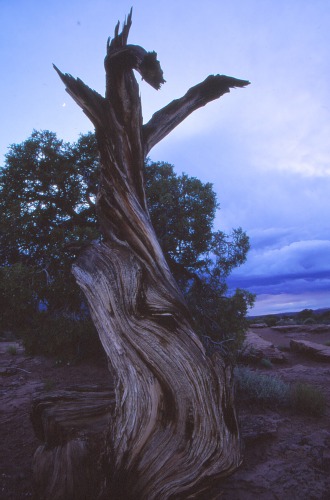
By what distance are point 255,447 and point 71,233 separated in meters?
5.34

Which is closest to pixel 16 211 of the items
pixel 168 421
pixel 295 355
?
pixel 168 421

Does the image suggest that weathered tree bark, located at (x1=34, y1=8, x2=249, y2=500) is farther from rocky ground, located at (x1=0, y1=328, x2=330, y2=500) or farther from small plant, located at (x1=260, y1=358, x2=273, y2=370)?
small plant, located at (x1=260, y1=358, x2=273, y2=370)

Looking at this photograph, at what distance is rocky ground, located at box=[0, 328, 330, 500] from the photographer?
3777 millimetres

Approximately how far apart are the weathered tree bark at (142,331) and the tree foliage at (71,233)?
8.35 ft

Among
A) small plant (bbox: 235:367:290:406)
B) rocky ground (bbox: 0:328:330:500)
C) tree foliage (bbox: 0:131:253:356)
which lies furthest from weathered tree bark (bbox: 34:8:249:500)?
small plant (bbox: 235:367:290:406)

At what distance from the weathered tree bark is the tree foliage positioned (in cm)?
254

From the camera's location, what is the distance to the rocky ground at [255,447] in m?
3.78

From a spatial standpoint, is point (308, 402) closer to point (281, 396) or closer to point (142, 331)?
point (281, 396)

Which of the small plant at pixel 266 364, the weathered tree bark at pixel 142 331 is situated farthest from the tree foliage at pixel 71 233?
the small plant at pixel 266 364

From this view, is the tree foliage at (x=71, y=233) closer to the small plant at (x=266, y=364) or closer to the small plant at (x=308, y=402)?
the small plant at (x=308, y=402)

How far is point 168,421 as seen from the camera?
3018 millimetres

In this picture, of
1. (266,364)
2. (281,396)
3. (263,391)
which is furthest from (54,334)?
(266,364)

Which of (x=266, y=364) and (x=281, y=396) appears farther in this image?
(x=266, y=364)

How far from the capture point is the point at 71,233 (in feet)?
21.8
